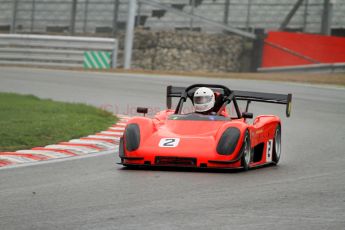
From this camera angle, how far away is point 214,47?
32.0m

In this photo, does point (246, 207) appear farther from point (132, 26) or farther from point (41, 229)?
point (132, 26)

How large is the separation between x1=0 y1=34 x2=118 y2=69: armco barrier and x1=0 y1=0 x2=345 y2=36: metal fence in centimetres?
102

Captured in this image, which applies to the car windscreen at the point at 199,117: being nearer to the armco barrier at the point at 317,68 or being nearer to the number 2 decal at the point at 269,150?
the number 2 decal at the point at 269,150

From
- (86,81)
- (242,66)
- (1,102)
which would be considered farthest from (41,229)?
(242,66)

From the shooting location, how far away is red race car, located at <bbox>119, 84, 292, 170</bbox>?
986 centimetres

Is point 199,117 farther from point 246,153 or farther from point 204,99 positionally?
point 246,153

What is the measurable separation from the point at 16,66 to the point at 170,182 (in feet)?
76.0

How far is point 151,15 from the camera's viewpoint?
104ft

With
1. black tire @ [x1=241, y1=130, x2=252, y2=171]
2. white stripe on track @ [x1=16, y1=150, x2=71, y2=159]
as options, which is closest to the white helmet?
black tire @ [x1=241, y1=130, x2=252, y2=171]

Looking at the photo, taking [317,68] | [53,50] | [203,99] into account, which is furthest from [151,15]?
[203,99]

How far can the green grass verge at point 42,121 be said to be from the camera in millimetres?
12594

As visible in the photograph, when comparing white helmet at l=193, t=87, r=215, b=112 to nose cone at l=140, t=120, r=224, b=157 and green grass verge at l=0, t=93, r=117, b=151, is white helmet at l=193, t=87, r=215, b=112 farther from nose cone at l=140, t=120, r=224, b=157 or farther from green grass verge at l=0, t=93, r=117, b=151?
green grass verge at l=0, t=93, r=117, b=151

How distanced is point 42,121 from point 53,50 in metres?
17.0

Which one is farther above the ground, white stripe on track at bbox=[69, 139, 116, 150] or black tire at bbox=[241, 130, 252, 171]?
black tire at bbox=[241, 130, 252, 171]
